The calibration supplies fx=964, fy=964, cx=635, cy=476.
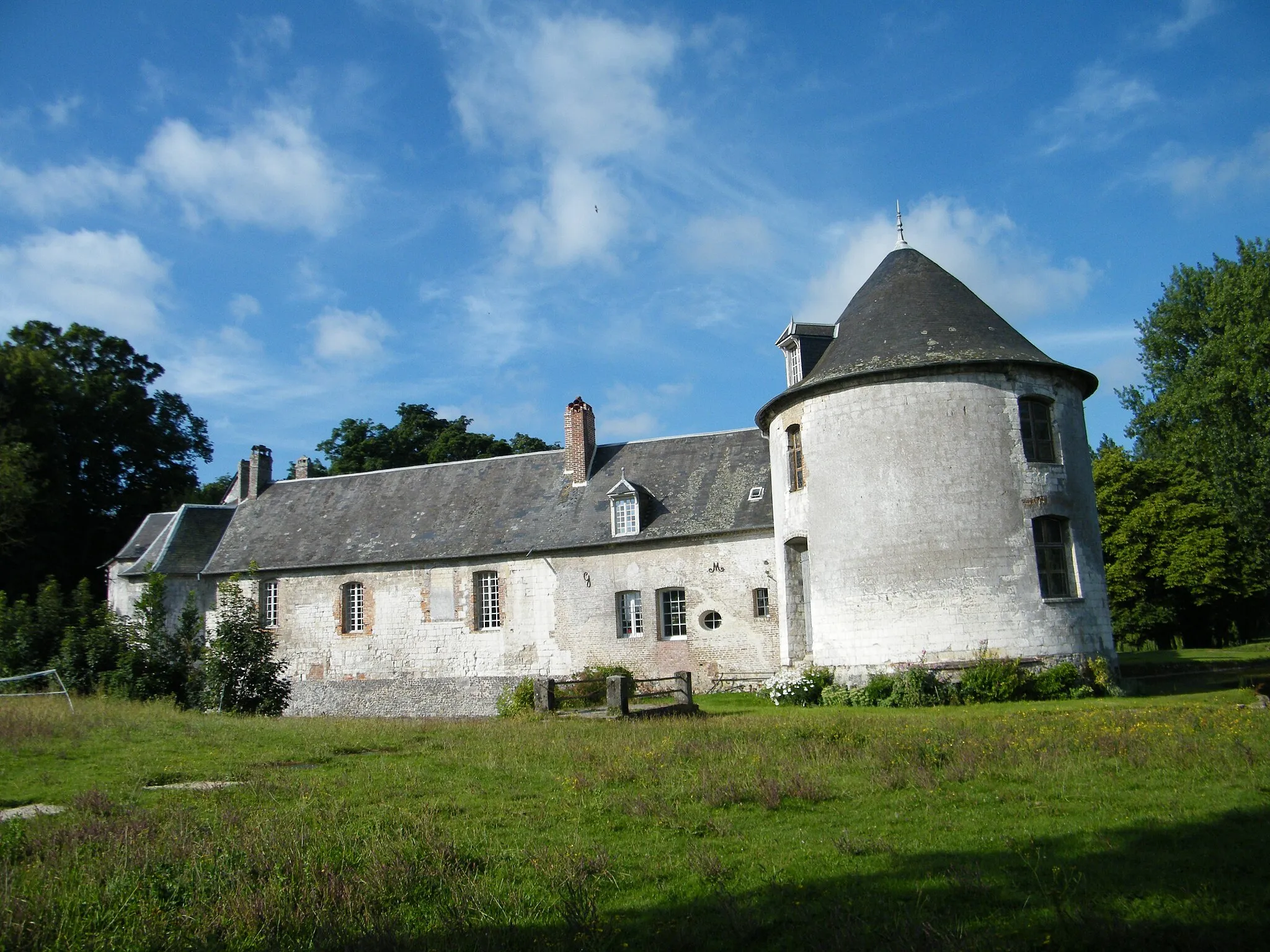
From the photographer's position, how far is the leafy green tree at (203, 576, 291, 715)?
1852cm

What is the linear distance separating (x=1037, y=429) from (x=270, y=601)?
2162 centimetres

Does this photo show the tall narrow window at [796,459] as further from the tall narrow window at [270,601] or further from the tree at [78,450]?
the tree at [78,450]

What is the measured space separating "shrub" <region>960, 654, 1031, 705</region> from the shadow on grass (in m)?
11.1

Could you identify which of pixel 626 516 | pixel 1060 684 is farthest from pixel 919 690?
pixel 626 516

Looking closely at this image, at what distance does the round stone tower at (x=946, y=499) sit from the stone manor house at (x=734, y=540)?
4cm

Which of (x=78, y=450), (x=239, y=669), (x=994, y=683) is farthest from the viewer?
(x=78, y=450)

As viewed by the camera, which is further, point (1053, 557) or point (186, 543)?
point (186, 543)

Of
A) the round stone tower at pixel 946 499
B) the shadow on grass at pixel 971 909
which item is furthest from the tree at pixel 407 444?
the shadow on grass at pixel 971 909

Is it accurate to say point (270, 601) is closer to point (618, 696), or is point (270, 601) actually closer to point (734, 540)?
point (734, 540)

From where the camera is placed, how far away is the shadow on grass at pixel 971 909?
4602 mm

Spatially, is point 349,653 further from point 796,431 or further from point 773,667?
point 796,431

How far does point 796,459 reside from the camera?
20891mm

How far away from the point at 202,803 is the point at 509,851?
3.06 metres

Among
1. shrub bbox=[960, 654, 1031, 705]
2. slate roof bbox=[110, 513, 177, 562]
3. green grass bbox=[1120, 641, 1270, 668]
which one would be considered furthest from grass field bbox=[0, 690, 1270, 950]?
slate roof bbox=[110, 513, 177, 562]
